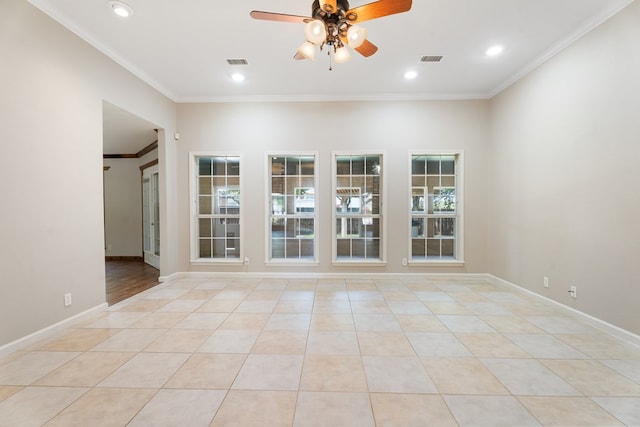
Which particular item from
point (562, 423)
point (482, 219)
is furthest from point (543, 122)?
point (562, 423)

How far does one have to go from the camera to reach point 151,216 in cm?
623

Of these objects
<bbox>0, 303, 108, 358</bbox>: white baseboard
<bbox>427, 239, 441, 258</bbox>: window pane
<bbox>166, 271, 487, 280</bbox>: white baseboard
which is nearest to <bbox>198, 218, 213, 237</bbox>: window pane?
<bbox>166, 271, 487, 280</bbox>: white baseboard

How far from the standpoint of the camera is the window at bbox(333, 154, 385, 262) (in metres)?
4.79

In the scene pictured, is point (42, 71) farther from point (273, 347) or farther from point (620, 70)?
point (620, 70)

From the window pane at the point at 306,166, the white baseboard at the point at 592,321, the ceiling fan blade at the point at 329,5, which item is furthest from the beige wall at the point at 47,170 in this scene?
the white baseboard at the point at 592,321

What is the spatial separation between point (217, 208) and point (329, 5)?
150 inches

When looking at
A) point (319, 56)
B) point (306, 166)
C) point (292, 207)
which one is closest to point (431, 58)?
point (319, 56)

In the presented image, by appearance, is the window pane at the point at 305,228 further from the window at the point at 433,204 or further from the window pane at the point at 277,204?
the window at the point at 433,204

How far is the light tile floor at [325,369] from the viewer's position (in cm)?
160

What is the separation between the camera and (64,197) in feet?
9.04

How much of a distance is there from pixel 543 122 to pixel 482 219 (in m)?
1.75

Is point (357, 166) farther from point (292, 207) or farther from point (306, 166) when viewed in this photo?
point (292, 207)

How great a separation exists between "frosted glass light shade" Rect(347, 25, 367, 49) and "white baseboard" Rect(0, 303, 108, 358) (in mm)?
3907

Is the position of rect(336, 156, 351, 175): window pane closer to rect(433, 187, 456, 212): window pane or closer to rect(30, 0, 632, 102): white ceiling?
rect(30, 0, 632, 102): white ceiling
